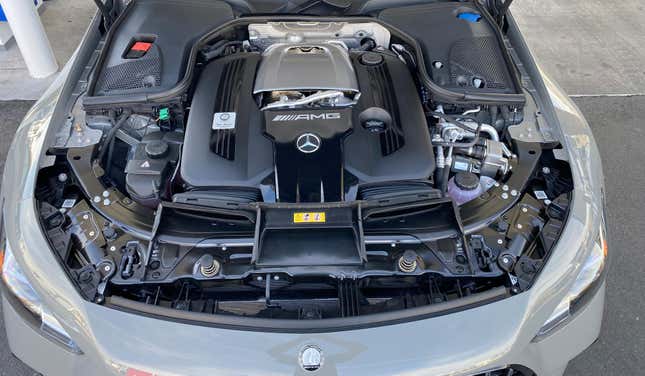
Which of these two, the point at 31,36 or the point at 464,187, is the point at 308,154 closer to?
the point at 464,187

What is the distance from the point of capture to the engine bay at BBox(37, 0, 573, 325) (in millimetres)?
1674

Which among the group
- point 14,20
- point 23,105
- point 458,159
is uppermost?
point 458,159

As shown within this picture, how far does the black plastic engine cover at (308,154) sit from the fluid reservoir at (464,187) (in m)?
0.45

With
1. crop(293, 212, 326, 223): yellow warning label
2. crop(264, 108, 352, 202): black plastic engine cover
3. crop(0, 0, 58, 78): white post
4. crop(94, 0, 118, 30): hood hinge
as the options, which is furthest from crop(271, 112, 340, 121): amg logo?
crop(0, 0, 58, 78): white post

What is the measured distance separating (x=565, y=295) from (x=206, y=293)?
114cm

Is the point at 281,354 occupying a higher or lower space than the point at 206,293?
higher

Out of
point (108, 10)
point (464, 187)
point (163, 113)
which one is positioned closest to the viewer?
point (464, 187)

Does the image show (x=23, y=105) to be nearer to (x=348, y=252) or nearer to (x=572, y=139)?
(x=348, y=252)

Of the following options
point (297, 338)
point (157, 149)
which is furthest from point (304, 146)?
point (297, 338)

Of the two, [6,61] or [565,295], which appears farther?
[6,61]

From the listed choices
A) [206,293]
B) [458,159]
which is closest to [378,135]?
[458,159]

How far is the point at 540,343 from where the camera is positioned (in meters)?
1.61

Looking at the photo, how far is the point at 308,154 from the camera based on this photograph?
1.85 m

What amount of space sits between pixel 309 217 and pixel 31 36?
311 cm
